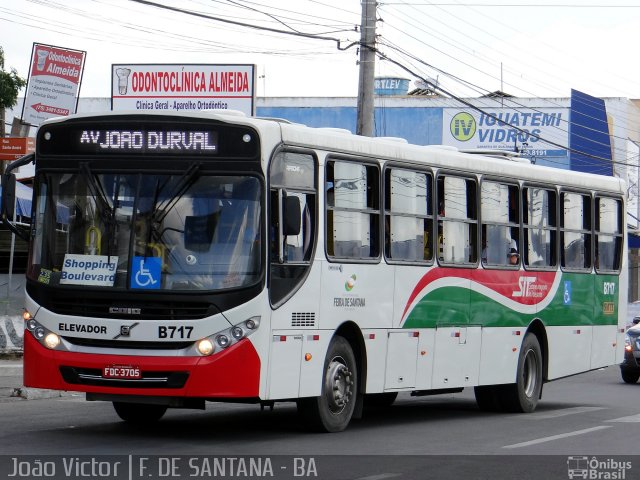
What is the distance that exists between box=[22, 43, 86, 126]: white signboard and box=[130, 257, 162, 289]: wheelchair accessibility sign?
14577 millimetres

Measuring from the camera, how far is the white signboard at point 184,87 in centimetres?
3844

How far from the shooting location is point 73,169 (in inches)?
507

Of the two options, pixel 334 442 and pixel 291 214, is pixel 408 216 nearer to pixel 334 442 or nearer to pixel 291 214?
pixel 291 214

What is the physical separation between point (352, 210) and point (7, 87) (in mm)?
15561

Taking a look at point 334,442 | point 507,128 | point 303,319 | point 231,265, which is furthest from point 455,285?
point 507,128

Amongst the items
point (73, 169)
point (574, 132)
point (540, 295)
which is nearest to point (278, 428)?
point (73, 169)

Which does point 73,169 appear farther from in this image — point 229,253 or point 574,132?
point 574,132

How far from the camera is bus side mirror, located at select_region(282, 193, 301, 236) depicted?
12734 mm

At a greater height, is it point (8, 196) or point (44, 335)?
point (8, 196)

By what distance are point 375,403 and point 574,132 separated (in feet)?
162

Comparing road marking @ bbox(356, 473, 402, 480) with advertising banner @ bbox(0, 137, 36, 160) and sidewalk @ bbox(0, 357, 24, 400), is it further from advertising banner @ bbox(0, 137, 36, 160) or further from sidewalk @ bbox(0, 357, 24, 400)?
advertising banner @ bbox(0, 137, 36, 160)

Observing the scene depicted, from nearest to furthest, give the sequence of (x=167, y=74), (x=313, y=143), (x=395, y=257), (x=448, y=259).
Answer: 1. (x=313, y=143)
2. (x=395, y=257)
3. (x=448, y=259)
4. (x=167, y=74)

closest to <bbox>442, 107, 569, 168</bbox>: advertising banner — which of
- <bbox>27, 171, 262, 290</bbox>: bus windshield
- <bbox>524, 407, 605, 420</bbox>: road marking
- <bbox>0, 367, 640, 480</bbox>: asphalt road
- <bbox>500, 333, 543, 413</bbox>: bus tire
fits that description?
<bbox>524, 407, 605, 420</bbox>: road marking

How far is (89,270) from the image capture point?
41.3 ft
